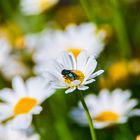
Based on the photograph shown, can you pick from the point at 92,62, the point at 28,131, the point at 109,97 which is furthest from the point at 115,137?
the point at 92,62

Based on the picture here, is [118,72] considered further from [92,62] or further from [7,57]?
[92,62]

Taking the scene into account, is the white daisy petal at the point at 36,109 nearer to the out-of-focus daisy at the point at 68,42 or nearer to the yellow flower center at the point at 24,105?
the yellow flower center at the point at 24,105

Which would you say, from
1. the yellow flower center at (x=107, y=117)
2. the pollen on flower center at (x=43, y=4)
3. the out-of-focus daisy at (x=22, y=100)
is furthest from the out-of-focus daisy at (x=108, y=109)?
the pollen on flower center at (x=43, y=4)

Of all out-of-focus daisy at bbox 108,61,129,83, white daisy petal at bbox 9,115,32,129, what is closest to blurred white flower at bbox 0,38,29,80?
out-of-focus daisy at bbox 108,61,129,83

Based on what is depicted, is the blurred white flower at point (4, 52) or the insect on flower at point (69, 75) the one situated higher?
the blurred white flower at point (4, 52)

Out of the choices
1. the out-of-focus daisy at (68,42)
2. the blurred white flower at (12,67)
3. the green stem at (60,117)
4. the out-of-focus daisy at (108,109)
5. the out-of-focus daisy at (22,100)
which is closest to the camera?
the out-of-focus daisy at (22,100)

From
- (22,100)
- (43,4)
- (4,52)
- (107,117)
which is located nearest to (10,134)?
(22,100)

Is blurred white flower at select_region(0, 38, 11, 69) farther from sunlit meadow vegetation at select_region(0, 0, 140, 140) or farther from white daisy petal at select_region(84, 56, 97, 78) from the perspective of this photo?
white daisy petal at select_region(84, 56, 97, 78)
